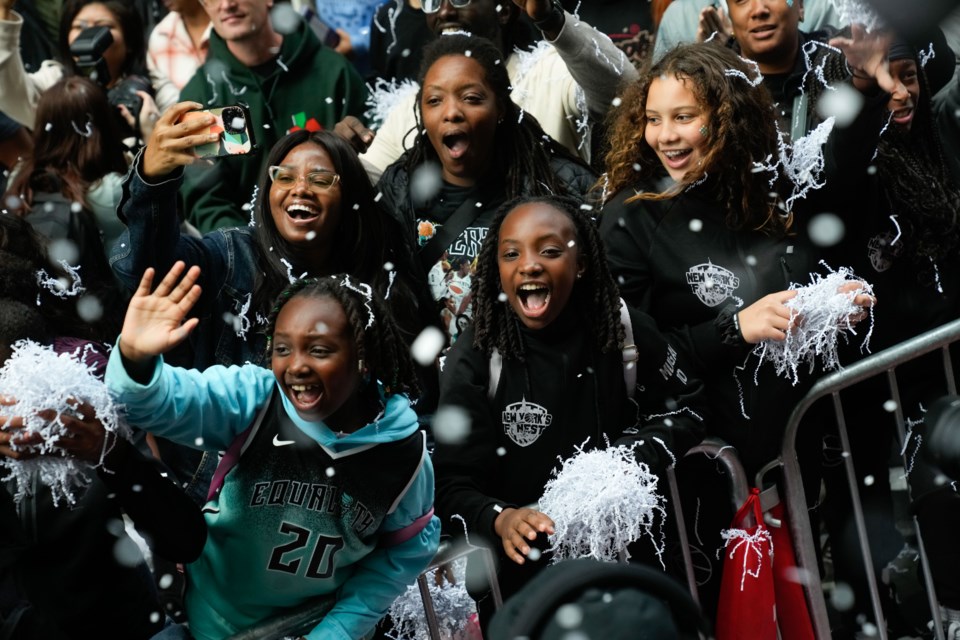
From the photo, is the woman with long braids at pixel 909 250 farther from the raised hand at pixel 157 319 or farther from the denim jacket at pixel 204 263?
the raised hand at pixel 157 319

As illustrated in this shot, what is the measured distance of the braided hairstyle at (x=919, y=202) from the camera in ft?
15.0

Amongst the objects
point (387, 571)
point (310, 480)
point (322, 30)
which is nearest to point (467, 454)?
point (387, 571)

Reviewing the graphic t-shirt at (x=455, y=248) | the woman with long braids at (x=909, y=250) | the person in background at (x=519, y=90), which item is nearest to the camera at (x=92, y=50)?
the person in background at (x=519, y=90)

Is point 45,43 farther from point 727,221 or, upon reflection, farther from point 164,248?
point 727,221

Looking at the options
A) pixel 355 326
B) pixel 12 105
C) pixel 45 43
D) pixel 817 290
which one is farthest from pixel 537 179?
pixel 45 43

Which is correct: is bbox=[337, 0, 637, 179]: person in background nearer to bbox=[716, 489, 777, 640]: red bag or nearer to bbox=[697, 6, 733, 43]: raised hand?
bbox=[697, 6, 733, 43]: raised hand

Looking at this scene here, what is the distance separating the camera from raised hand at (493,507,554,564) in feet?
12.2

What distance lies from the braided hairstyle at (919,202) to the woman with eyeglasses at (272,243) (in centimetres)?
157

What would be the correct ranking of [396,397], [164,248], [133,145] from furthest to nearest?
1. [133,145]
2. [164,248]
3. [396,397]

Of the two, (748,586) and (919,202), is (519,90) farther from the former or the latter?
(748,586)

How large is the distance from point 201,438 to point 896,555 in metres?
2.52

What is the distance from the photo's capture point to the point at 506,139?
4.92m

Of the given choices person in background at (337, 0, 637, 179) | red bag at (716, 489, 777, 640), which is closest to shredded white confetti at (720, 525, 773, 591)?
red bag at (716, 489, 777, 640)

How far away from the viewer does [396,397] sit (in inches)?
147
